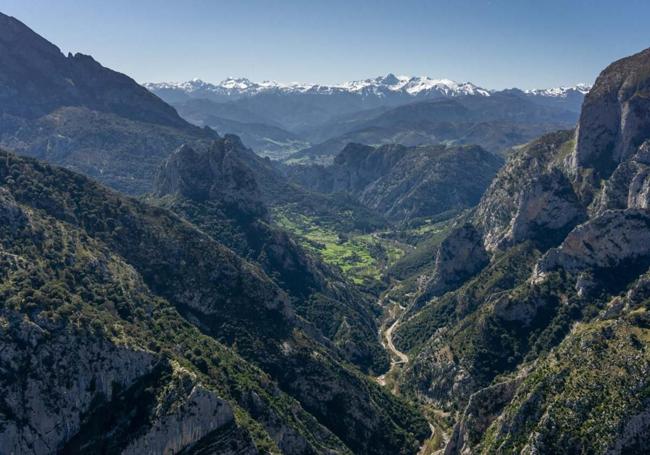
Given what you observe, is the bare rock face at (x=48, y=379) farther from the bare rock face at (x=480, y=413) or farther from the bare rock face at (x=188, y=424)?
the bare rock face at (x=480, y=413)

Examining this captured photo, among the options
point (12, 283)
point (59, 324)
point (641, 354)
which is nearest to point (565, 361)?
point (641, 354)

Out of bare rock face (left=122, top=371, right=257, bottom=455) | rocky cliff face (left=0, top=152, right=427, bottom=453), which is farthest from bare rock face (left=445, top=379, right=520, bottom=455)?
bare rock face (left=122, top=371, right=257, bottom=455)

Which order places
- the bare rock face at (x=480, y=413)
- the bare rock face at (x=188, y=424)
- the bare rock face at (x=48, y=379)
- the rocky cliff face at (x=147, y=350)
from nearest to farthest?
the bare rock face at (x=48, y=379)
the rocky cliff face at (x=147, y=350)
the bare rock face at (x=188, y=424)
the bare rock face at (x=480, y=413)

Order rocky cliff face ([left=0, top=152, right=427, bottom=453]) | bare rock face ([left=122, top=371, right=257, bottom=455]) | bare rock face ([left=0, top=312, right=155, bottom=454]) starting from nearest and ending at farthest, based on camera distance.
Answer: bare rock face ([left=0, top=312, right=155, bottom=454]) → rocky cliff face ([left=0, top=152, right=427, bottom=453]) → bare rock face ([left=122, top=371, right=257, bottom=455])

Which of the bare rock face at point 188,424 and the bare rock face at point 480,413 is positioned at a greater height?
the bare rock face at point 188,424

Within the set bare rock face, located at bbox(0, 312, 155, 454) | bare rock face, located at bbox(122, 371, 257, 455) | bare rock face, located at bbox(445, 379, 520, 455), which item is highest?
bare rock face, located at bbox(0, 312, 155, 454)

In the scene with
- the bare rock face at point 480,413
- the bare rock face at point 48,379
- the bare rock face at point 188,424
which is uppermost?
the bare rock face at point 48,379

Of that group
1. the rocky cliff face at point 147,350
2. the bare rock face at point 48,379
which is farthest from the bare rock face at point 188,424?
the bare rock face at point 48,379

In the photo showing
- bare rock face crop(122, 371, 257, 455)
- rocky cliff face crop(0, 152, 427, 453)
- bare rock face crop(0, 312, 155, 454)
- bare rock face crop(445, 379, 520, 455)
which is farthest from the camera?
bare rock face crop(445, 379, 520, 455)

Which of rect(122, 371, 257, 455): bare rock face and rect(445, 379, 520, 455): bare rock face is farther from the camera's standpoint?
rect(445, 379, 520, 455): bare rock face

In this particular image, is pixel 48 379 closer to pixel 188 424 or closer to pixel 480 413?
pixel 188 424

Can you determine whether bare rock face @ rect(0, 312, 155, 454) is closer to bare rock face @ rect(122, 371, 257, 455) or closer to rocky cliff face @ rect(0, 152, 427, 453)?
rocky cliff face @ rect(0, 152, 427, 453)
